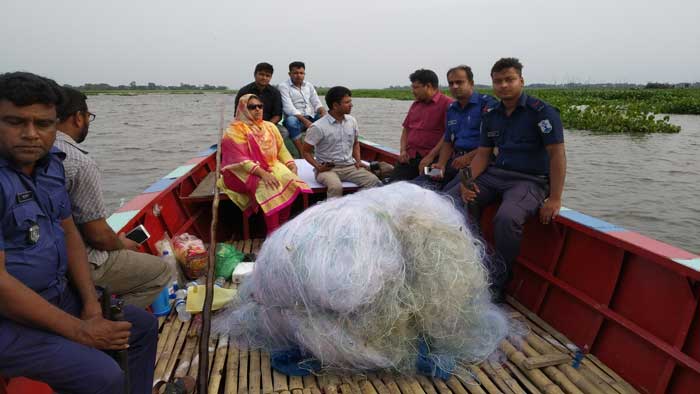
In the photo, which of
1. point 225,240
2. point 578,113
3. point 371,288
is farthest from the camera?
point 578,113

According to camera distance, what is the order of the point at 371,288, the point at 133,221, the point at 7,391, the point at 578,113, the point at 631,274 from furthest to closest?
the point at 578,113, the point at 133,221, the point at 631,274, the point at 371,288, the point at 7,391

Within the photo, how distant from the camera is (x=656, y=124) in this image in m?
19.2

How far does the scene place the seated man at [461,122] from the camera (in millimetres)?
4246

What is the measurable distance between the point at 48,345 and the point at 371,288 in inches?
50.2

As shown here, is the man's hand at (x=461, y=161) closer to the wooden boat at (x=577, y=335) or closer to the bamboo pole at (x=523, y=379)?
the wooden boat at (x=577, y=335)

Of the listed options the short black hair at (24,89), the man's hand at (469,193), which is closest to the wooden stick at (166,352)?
the short black hair at (24,89)

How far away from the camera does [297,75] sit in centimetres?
719

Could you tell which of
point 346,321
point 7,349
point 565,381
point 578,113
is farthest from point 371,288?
point 578,113

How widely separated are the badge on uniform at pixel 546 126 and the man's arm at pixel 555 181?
103 mm

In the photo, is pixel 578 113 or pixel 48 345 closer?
pixel 48 345

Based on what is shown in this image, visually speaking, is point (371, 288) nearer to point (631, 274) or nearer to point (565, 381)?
point (565, 381)

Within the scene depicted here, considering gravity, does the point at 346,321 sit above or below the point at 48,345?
below

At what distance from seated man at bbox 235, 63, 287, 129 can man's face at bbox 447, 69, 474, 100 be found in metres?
3.15

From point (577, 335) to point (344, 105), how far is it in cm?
284
